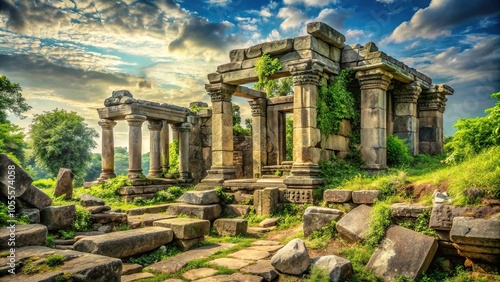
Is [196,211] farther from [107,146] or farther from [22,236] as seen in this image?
[107,146]

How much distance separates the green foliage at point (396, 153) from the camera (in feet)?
38.4

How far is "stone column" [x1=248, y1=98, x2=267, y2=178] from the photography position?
55.2ft

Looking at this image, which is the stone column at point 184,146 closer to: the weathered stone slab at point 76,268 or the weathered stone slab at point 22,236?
the weathered stone slab at point 22,236

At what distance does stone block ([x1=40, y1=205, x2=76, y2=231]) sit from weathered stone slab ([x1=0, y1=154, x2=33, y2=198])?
66 centimetres

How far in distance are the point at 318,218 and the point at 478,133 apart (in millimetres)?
3822

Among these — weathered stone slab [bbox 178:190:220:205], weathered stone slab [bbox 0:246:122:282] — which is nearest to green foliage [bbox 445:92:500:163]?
weathered stone slab [bbox 178:190:220:205]

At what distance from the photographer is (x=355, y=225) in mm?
6637

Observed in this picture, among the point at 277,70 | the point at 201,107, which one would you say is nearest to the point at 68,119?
the point at 201,107

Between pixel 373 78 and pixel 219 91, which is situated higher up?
pixel 373 78

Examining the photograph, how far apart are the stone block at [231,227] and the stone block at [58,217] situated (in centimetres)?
300

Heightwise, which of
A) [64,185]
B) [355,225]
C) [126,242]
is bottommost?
[126,242]

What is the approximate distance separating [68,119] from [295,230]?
2722cm

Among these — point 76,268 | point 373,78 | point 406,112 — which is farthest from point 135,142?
point 76,268

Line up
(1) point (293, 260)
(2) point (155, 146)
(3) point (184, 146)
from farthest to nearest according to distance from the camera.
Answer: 1. (3) point (184, 146)
2. (2) point (155, 146)
3. (1) point (293, 260)
